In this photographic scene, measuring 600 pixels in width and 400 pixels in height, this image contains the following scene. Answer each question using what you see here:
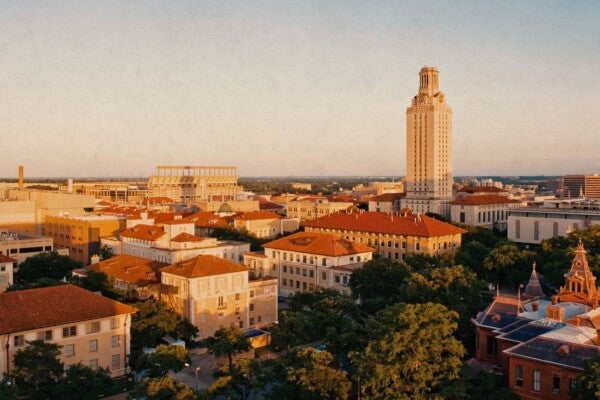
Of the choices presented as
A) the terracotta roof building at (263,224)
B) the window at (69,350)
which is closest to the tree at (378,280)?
the window at (69,350)

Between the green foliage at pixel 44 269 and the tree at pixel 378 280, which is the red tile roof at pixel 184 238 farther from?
the tree at pixel 378 280

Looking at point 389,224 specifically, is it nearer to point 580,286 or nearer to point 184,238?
point 184,238

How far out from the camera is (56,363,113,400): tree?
36156mm

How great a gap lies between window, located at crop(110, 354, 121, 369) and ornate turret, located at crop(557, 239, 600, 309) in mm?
33822

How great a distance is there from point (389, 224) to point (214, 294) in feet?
145

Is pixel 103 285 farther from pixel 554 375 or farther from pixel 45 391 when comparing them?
pixel 554 375

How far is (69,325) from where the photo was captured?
1742 inches

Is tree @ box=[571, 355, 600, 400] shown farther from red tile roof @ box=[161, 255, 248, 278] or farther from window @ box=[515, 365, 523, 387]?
red tile roof @ box=[161, 255, 248, 278]

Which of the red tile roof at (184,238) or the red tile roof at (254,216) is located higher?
the red tile roof at (254,216)

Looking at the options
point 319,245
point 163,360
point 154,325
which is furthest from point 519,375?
point 319,245

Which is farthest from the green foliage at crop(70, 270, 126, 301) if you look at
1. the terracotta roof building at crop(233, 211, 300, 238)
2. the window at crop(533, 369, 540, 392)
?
the terracotta roof building at crop(233, 211, 300, 238)

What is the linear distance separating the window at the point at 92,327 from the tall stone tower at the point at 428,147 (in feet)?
406

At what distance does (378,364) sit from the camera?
32625mm

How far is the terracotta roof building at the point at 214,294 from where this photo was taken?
55.9 metres
